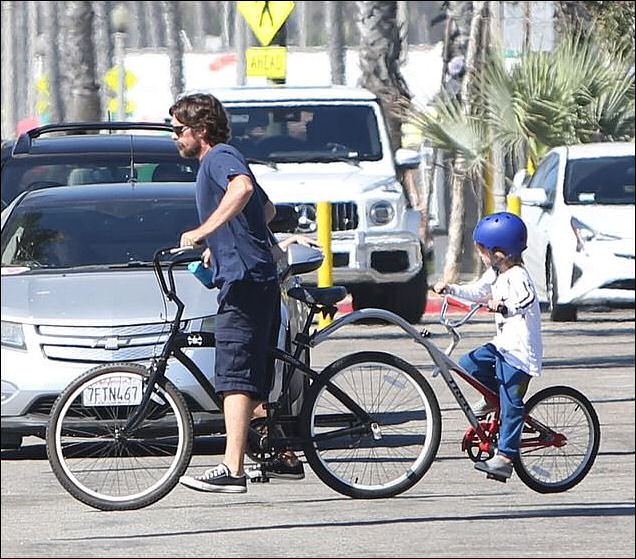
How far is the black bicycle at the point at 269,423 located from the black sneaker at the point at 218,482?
0.08 meters

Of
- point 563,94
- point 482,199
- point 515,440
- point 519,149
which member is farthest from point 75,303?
point 482,199

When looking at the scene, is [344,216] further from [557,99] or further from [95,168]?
[95,168]

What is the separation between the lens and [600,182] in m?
7.65

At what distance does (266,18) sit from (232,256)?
37.0 feet

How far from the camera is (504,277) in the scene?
4.57 meters

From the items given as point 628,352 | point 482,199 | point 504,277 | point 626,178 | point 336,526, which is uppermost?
point 504,277

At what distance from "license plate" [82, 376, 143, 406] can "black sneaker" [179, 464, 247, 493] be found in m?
0.28

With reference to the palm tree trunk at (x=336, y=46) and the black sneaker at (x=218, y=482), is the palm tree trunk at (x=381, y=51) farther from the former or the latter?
the palm tree trunk at (x=336, y=46)

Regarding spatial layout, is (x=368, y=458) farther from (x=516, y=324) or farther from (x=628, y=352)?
(x=628, y=352)

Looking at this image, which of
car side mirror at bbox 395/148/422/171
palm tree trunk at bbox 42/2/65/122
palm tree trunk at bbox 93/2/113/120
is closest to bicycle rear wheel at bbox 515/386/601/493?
car side mirror at bbox 395/148/422/171

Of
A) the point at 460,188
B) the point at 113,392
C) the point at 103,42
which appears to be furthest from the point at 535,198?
the point at 103,42

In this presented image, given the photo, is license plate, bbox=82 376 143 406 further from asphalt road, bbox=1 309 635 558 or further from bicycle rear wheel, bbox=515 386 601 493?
bicycle rear wheel, bbox=515 386 601 493

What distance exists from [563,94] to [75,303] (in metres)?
7.46

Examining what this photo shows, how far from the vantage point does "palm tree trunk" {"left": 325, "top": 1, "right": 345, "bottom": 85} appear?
59.6 meters
